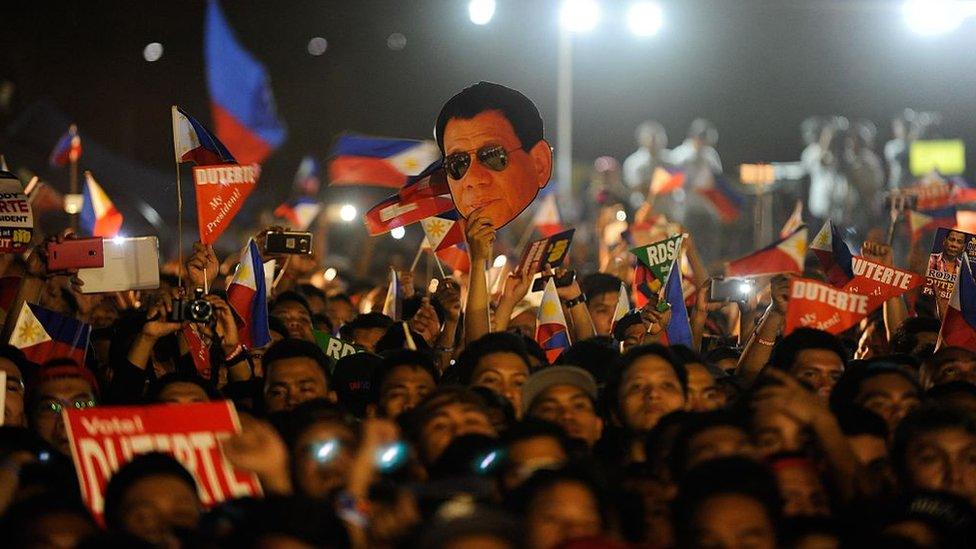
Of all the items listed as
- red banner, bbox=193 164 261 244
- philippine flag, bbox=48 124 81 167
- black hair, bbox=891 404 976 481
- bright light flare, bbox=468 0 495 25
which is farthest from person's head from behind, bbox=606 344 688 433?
bright light flare, bbox=468 0 495 25

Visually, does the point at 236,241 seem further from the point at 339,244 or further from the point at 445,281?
the point at 445,281

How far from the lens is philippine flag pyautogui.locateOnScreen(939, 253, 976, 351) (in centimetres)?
761

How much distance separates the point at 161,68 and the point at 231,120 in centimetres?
1042

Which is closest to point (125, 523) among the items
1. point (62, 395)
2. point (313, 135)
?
point (62, 395)

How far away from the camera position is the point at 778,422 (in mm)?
5082

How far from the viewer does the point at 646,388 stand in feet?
19.6

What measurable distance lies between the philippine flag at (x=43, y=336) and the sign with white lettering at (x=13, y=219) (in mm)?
954

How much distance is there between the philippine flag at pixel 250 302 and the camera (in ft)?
25.5

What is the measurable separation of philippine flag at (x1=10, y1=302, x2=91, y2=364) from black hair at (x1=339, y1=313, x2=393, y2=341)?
5.15ft

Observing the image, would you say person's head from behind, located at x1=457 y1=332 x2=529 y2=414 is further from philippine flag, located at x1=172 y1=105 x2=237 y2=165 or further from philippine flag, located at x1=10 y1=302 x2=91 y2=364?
philippine flag, located at x1=172 y1=105 x2=237 y2=165

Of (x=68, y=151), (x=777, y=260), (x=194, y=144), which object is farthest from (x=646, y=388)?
(x=68, y=151)

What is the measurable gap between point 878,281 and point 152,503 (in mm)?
4831

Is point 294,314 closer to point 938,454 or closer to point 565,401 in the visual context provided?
point 565,401

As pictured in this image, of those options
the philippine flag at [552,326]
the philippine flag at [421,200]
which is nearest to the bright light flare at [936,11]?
the philippine flag at [421,200]
